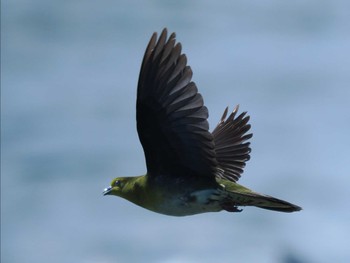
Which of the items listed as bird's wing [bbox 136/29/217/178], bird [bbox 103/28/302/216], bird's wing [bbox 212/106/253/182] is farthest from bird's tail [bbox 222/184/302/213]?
bird's wing [bbox 212/106/253/182]

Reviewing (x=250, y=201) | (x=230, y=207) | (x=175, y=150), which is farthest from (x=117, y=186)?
(x=250, y=201)

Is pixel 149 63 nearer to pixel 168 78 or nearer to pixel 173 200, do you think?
pixel 168 78

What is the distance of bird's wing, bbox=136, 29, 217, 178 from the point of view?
1462 centimetres

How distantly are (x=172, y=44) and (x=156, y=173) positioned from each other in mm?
1912

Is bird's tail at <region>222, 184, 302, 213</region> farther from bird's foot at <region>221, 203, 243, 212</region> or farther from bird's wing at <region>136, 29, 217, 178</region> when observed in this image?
bird's wing at <region>136, 29, 217, 178</region>

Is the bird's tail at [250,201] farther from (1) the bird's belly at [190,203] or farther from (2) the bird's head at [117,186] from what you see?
(2) the bird's head at [117,186]

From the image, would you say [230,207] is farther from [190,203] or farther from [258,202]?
[190,203]

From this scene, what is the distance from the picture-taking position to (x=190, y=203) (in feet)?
50.3

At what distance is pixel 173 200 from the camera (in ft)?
50.4

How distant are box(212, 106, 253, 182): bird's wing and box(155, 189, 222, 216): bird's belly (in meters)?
1.46

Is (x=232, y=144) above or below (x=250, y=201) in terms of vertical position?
above

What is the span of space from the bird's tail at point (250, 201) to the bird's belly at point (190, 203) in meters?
0.16

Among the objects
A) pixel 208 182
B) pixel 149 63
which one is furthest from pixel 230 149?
pixel 149 63

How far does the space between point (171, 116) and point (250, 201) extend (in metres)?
1.53
